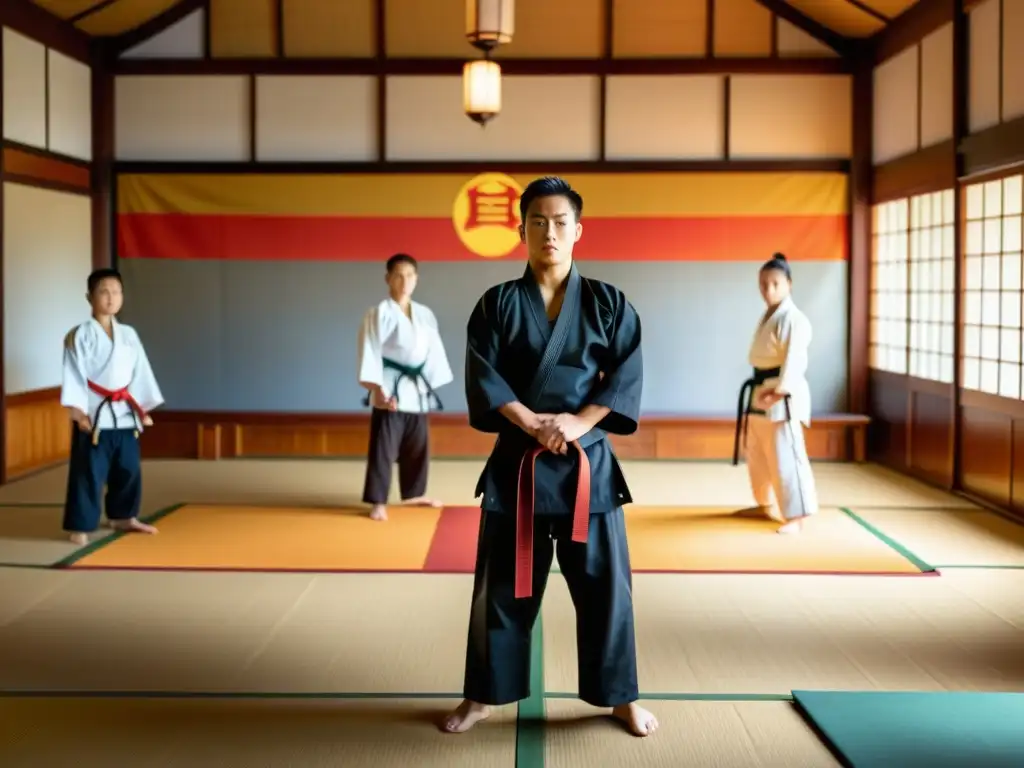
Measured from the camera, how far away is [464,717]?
286cm

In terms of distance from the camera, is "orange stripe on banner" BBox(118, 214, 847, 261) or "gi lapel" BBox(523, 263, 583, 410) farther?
"orange stripe on banner" BBox(118, 214, 847, 261)

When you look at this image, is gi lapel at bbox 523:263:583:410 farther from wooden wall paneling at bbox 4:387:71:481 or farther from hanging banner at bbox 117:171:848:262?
hanging banner at bbox 117:171:848:262

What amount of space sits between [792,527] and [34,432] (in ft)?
14.9

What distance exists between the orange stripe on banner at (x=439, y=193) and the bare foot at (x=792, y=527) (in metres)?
3.09

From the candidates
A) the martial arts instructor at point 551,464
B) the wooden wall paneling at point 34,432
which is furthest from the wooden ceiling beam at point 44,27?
the martial arts instructor at point 551,464

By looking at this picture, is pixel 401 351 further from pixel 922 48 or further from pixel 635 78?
pixel 922 48

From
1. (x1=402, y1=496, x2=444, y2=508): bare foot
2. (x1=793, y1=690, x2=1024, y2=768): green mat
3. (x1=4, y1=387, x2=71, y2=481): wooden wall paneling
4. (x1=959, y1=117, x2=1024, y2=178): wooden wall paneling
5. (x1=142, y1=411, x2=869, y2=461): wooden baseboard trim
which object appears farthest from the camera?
(x1=142, y1=411, x2=869, y2=461): wooden baseboard trim

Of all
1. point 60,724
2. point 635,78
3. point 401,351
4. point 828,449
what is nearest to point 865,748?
point 60,724

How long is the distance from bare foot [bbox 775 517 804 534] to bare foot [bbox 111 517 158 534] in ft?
9.35

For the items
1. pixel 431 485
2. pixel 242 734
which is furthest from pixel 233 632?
pixel 431 485

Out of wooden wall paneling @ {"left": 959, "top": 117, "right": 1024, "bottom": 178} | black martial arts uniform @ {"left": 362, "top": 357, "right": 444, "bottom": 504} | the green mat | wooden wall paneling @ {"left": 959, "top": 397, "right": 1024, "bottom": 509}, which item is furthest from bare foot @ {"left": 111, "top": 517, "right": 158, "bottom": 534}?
wooden wall paneling @ {"left": 959, "top": 117, "right": 1024, "bottom": 178}

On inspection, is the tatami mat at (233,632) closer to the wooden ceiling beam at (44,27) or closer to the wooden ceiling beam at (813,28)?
the wooden ceiling beam at (44,27)

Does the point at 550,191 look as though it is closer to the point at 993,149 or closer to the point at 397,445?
the point at 397,445

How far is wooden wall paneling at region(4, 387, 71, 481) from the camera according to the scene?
21.9 ft
